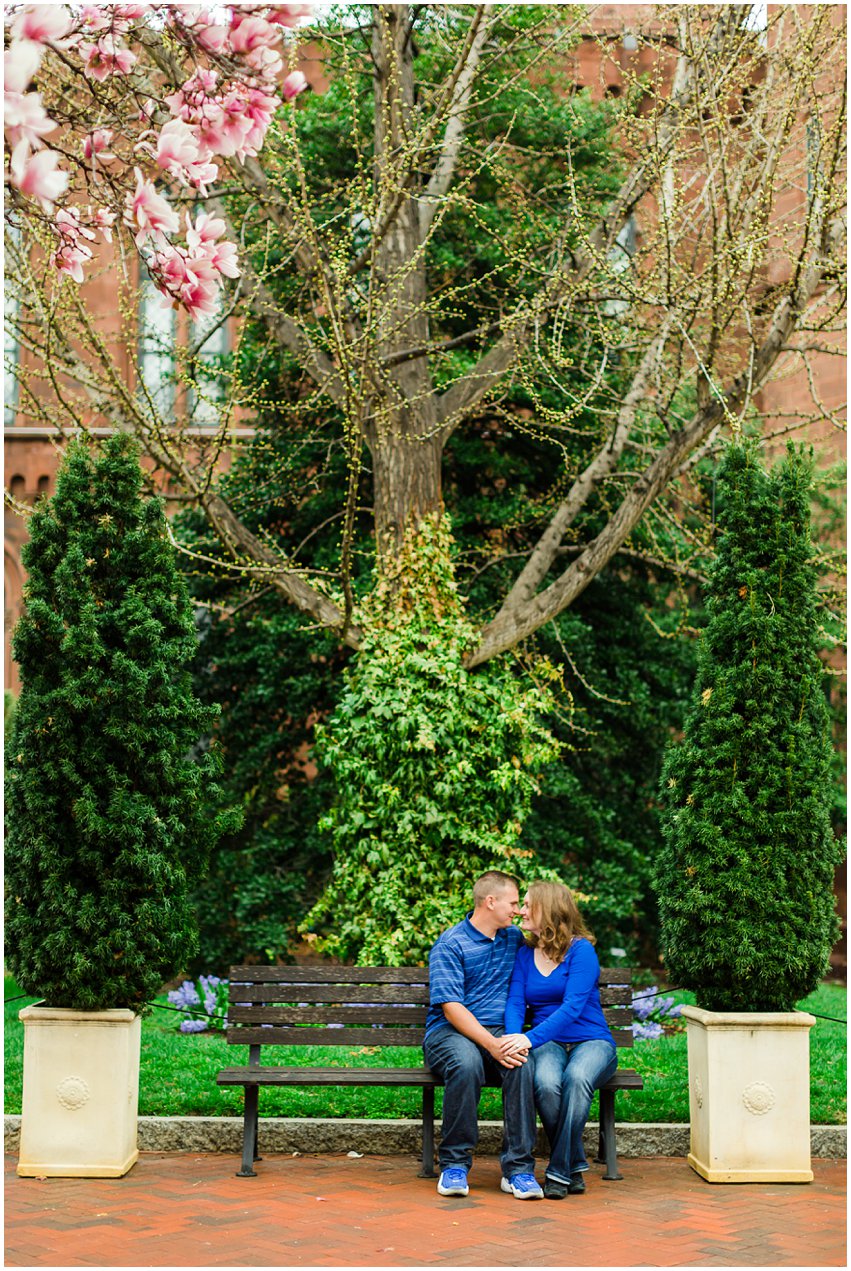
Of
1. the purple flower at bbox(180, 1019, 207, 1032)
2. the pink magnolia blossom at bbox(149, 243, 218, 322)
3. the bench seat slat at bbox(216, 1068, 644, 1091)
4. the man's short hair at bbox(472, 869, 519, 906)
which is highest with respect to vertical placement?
the pink magnolia blossom at bbox(149, 243, 218, 322)

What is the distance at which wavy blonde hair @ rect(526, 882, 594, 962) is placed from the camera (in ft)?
22.1

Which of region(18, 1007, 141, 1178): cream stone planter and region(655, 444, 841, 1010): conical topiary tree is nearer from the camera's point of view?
region(18, 1007, 141, 1178): cream stone planter

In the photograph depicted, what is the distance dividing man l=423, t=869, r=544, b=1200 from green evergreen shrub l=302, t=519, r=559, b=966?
8.54ft

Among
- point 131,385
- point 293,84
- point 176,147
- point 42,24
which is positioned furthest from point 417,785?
point 131,385

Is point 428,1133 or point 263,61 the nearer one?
point 263,61

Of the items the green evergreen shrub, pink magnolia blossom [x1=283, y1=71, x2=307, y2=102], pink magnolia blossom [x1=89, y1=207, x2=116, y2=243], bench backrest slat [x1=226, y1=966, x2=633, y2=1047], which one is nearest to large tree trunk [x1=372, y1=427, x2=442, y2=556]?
the green evergreen shrub

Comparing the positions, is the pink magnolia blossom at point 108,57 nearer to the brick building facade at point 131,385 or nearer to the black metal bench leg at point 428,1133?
the black metal bench leg at point 428,1133

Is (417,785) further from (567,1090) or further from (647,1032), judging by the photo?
(567,1090)

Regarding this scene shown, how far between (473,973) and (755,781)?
179 centimetres

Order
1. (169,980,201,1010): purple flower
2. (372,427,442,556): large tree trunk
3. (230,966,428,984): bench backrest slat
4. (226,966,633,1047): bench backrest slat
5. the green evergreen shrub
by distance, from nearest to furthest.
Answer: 1. (226,966,633,1047): bench backrest slat
2. (230,966,428,984): bench backrest slat
3. the green evergreen shrub
4. (169,980,201,1010): purple flower
5. (372,427,442,556): large tree trunk

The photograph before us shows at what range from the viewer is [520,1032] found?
21.7ft

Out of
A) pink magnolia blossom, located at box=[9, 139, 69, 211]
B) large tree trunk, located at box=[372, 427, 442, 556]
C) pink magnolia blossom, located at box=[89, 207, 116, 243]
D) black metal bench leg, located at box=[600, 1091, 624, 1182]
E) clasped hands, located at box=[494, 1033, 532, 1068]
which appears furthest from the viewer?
large tree trunk, located at box=[372, 427, 442, 556]

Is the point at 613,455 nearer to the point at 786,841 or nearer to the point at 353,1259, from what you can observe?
the point at 786,841

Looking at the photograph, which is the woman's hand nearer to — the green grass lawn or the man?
the man
